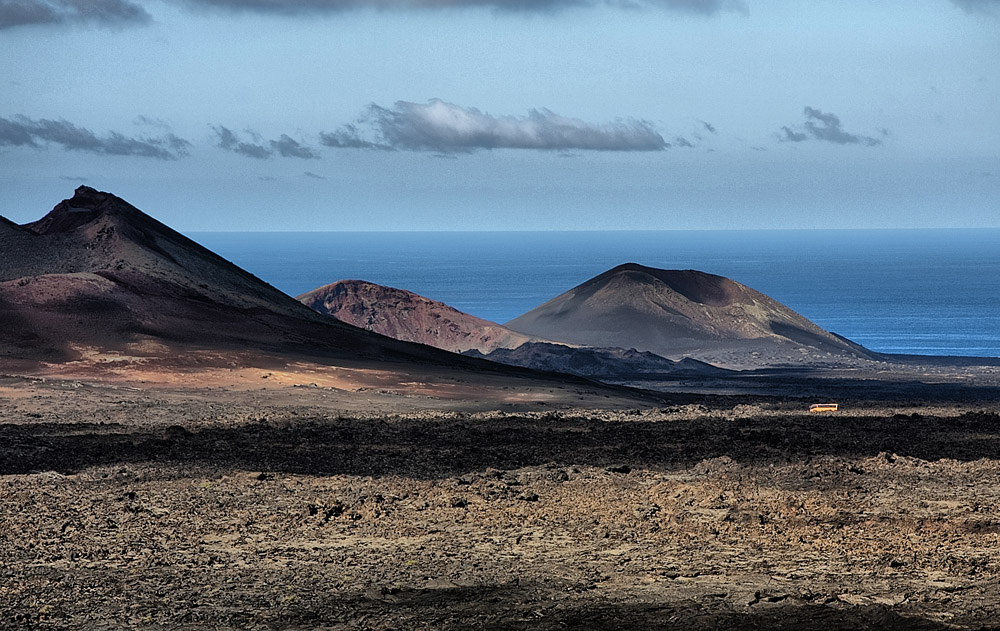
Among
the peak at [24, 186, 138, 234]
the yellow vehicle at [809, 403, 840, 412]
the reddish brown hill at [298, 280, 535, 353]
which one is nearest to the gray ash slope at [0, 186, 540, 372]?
the peak at [24, 186, 138, 234]

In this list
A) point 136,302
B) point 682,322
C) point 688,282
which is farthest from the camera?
point 688,282

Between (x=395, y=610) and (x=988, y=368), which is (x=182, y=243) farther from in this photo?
Answer: (x=395, y=610)

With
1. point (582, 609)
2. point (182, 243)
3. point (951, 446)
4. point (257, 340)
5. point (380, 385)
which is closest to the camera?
point (582, 609)

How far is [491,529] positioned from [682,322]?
64.9m

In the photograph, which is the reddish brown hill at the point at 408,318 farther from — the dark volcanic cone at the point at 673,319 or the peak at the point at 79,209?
the peak at the point at 79,209

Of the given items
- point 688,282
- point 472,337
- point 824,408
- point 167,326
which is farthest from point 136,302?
point 688,282

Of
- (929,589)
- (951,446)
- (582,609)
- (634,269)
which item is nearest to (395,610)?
(582,609)

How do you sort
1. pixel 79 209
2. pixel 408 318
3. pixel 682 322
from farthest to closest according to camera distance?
1. pixel 682 322
2. pixel 408 318
3. pixel 79 209

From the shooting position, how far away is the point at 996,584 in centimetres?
1122

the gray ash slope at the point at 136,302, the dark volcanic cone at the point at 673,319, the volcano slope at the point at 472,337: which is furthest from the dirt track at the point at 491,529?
the dark volcanic cone at the point at 673,319

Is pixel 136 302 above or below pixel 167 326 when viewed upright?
above

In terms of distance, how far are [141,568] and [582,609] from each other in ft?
14.6

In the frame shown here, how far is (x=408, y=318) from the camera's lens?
76.1m

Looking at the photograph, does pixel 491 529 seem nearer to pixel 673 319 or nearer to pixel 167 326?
pixel 167 326
